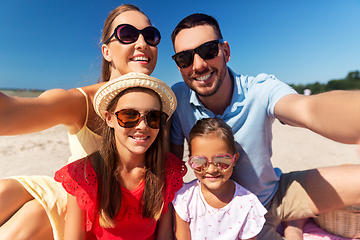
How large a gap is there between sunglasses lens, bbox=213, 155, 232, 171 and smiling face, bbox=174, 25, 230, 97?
0.84 metres

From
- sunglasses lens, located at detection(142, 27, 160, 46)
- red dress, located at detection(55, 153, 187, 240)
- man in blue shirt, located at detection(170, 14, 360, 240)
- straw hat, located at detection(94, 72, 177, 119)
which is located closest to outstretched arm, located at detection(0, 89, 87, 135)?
straw hat, located at detection(94, 72, 177, 119)

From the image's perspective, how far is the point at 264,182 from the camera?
100 inches

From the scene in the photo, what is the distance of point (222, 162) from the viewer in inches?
79.6

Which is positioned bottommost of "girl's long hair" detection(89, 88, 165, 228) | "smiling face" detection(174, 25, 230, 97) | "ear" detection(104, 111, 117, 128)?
"girl's long hair" detection(89, 88, 165, 228)

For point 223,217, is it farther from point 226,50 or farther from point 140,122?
point 226,50

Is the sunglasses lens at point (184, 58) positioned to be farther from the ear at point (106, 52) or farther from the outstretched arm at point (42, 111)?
the outstretched arm at point (42, 111)

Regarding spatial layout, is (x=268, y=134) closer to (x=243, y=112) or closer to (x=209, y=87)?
(x=243, y=112)

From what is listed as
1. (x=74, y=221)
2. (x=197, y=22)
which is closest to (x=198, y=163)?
(x=74, y=221)

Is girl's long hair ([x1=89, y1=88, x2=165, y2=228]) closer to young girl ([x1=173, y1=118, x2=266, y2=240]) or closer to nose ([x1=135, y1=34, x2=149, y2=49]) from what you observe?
young girl ([x1=173, y1=118, x2=266, y2=240])

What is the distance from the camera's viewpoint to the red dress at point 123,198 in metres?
1.82

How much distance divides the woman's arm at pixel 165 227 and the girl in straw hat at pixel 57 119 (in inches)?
37.3

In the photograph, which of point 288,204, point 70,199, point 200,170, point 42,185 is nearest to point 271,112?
point 200,170

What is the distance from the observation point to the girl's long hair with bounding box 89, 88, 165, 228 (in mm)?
1894

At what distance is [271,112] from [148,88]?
1370 mm
